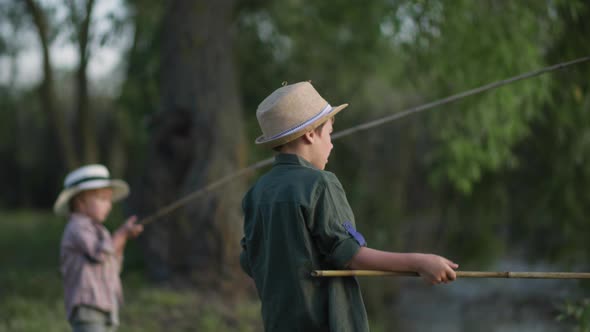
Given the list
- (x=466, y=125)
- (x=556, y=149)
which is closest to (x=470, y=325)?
(x=556, y=149)

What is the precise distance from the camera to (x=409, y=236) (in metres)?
11.2

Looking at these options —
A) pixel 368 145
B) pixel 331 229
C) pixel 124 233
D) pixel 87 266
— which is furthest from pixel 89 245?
pixel 368 145

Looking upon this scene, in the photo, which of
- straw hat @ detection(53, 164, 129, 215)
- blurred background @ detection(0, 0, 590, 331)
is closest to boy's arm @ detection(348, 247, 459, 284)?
blurred background @ detection(0, 0, 590, 331)

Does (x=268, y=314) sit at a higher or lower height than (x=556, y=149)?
lower

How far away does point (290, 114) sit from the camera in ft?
8.29

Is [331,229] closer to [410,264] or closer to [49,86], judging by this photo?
[410,264]

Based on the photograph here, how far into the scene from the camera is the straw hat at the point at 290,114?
253cm

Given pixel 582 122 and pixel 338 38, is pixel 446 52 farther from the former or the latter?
pixel 338 38

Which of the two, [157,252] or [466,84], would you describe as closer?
[466,84]

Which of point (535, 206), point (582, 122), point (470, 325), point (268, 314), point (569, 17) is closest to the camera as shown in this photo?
point (268, 314)

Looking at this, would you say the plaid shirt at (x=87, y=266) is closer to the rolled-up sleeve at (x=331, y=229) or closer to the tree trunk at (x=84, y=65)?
the rolled-up sleeve at (x=331, y=229)

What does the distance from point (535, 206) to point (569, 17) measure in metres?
3.72

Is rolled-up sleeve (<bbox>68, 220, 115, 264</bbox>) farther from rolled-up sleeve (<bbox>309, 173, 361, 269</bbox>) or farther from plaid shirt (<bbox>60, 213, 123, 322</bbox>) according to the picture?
rolled-up sleeve (<bbox>309, 173, 361, 269</bbox>)

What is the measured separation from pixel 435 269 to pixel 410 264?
81 millimetres
